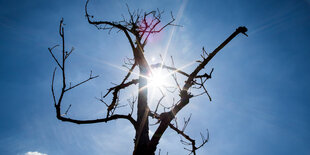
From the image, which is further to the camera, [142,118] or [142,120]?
[142,118]

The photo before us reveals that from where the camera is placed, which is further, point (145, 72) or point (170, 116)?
point (145, 72)

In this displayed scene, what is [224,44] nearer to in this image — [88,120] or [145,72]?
[145,72]

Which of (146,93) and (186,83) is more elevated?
(146,93)

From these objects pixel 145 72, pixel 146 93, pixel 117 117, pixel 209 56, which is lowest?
pixel 117 117

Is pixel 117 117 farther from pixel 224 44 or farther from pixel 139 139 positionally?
pixel 224 44

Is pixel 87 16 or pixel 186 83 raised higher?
pixel 87 16

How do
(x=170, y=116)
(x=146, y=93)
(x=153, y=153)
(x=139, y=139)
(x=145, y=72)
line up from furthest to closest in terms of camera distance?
(x=145, y=72), (x=146, y=93), (x=139, y=139), (x=153, y=153), (x=170, y=116)

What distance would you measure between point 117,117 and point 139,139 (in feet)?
1.81

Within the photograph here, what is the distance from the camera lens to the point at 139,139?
2375 millimetres

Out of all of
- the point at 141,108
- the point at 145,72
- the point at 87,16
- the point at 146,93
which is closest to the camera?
the point at 141,108

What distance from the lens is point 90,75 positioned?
1.89 meters

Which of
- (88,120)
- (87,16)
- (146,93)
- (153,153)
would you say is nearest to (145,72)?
(146,93)

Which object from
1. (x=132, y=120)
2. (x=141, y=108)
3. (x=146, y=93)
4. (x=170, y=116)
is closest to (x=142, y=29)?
(x=146, y=93)

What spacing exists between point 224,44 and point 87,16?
362cm
